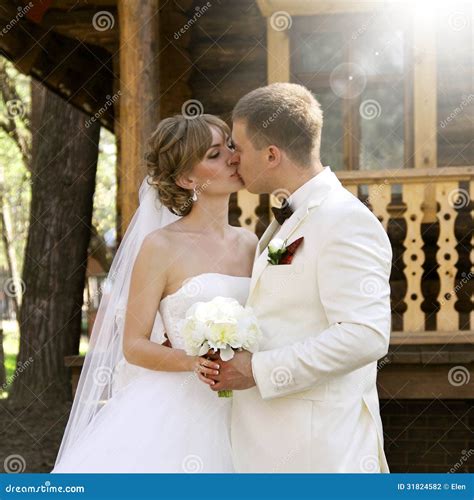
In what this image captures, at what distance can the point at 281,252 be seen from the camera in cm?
317

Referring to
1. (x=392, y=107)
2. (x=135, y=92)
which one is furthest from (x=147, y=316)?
(x=392, y=107)

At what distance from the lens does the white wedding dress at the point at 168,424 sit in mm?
3688

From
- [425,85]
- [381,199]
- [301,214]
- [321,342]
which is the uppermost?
[425,85]

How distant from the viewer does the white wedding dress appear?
369cm

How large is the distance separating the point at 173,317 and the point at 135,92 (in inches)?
104

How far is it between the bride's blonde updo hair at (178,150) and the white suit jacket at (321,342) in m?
0.79

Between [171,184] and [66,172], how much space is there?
26.8ft

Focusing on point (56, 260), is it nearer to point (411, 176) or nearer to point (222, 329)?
point (411, 176)

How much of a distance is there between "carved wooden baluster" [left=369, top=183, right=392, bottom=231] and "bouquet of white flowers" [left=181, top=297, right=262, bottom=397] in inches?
153

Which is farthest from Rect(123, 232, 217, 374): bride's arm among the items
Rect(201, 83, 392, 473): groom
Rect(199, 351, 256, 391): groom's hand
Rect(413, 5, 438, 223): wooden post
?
Rect(413, 5, 438, 223): wooden post

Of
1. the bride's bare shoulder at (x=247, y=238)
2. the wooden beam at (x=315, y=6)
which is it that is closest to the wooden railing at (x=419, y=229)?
the wooden beam at (x=315, y=6)

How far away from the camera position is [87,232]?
12.0 metres

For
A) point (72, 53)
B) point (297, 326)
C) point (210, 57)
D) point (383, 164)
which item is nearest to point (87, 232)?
point (72, 53)

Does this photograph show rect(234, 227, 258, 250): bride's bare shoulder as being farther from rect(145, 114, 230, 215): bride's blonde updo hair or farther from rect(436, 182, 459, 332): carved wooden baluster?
rect(436, 182, 459, 332): carved wooden baluster
